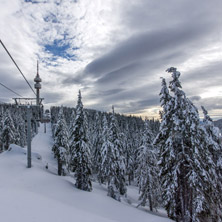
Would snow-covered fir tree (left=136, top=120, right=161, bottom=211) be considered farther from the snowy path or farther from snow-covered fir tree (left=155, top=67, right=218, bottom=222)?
the snowy path

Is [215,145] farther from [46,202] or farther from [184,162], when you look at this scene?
[46,202]

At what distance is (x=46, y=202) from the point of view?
37.1 ft

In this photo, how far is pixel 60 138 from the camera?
3347cm

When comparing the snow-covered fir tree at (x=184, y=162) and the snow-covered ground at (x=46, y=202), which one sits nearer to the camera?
the snow-covered ground at (x=46, y=202)

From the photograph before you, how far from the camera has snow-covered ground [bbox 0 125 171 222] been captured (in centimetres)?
885

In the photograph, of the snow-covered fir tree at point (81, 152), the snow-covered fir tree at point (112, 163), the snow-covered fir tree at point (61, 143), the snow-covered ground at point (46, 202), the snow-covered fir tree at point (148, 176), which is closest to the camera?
the snow-covered ground at point (46, 202)

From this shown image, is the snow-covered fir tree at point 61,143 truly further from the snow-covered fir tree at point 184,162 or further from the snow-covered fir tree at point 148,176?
the snow-covered fir tree at point 184,162

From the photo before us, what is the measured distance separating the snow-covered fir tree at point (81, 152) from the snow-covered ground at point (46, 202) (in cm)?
206

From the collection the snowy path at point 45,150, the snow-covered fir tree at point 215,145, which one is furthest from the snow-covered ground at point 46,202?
the snowy path at point 45,150

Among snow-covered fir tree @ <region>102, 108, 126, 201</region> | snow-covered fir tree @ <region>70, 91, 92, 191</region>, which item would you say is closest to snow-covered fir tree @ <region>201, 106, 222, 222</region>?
snow-covered fir tree @ <region>102, 108, 126, 201</region>

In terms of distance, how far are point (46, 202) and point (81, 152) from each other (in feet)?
43.3

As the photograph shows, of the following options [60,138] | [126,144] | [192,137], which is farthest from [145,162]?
[126,144]

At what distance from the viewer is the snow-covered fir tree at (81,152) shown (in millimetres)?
24344

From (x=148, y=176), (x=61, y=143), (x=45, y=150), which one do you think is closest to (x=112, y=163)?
(x=148, y=176)
